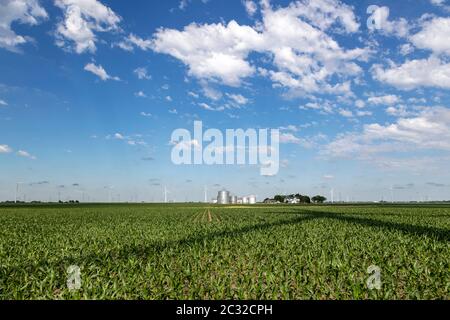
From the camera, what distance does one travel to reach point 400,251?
1636 centimetres

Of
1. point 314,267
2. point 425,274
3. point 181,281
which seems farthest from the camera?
point 314,267

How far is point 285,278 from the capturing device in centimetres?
1152
